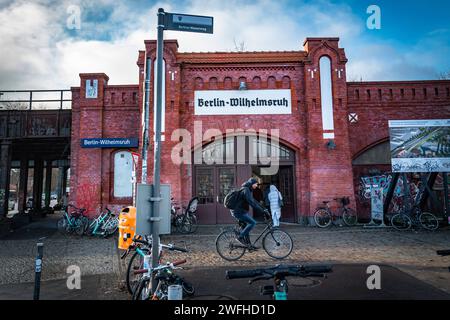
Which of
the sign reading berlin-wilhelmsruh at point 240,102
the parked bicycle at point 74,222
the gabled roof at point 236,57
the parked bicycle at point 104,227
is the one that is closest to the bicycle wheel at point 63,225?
the parked bicycle at point 74,222

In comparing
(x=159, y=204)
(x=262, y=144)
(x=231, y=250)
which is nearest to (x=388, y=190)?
(x=262, y=144)

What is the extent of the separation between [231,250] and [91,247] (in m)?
4.83

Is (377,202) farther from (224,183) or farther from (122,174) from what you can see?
(122,174)

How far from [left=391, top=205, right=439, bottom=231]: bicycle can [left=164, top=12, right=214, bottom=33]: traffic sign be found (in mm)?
11394

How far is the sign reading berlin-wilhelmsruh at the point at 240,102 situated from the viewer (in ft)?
48.1

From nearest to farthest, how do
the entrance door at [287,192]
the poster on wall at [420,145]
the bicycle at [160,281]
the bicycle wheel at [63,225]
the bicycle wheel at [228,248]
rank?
the bicycle at [160,281] < the bicycle wheel at [228,248] < the poster on wall at [420,145] < the bicycle wheel at [63,225] < the entrance door at [287,192]

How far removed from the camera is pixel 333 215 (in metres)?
13.8

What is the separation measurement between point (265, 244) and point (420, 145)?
30.2 ft

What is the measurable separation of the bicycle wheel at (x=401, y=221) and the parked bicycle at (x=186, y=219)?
7895 mm

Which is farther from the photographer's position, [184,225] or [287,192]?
[287,192]

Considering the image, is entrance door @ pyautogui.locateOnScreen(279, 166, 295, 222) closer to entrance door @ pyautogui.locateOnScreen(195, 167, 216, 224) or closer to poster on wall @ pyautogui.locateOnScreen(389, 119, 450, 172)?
entrance door @ pyautogui.locateOnScreen(195, 167, 216, 224)

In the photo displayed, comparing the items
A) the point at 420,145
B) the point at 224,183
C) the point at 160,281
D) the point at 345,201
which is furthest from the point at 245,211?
the point at 420,145

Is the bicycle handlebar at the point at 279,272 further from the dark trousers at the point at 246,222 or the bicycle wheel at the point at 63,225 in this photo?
the bicycle wheel at the point at 63,225

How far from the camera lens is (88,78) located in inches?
592
